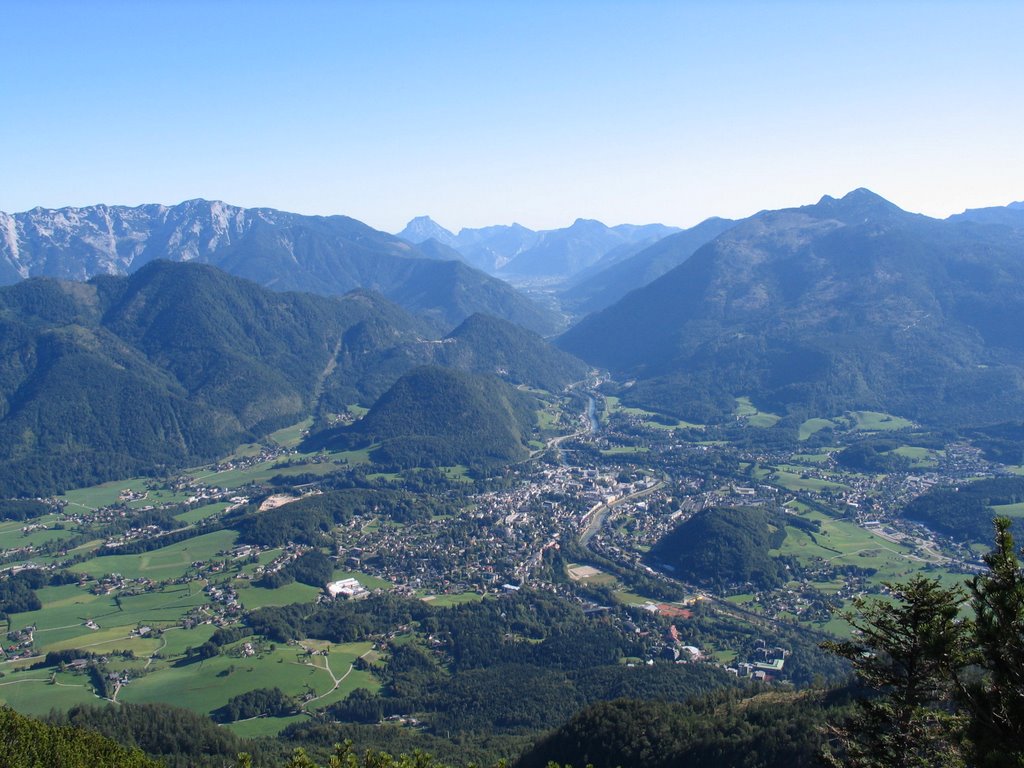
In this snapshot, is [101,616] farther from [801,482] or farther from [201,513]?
[801,482]

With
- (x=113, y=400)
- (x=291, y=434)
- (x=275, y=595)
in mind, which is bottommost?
(x=275, y=595)

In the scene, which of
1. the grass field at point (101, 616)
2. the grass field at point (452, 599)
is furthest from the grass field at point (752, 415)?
the grass field at point (101, 616)

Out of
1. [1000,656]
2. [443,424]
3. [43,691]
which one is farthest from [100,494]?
[1000,656]

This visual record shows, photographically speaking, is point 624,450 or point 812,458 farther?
point 624,450

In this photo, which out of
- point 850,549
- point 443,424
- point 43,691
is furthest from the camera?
point 443,424

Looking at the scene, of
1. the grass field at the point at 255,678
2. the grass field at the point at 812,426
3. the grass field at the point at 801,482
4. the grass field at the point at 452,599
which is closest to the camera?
the grass field at the point at 255,678

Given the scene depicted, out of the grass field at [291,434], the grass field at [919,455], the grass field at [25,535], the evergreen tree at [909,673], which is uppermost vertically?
the evergreen tree at [909,673]

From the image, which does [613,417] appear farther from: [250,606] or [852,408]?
[250,606]

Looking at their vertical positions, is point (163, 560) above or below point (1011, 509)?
above

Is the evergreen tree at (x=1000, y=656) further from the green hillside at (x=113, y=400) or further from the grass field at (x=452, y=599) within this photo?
the green hillside at (x=113, y=400)

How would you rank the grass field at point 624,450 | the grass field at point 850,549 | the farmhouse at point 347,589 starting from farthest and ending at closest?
the grass field at point 624,450 → the farmhouse at point 347,589 → the grass field at point 850,549

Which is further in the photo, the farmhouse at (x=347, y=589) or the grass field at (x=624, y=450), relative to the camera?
the grass field at (x=624, y=450)

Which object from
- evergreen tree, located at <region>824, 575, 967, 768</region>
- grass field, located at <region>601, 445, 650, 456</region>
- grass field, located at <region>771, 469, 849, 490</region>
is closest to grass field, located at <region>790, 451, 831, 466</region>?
grass field, located at <region>771, 469, 849, 490</region>

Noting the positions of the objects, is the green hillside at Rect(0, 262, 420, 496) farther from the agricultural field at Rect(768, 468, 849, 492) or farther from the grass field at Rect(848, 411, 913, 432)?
the grass field at Rect(848, 411, 913, 432)
